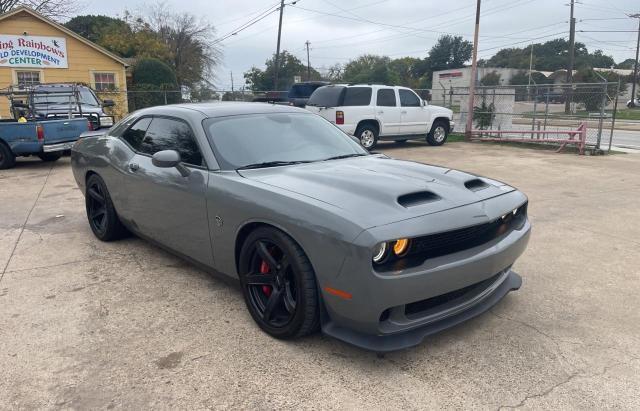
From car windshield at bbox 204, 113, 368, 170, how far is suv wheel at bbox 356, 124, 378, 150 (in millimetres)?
9045

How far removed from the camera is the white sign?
2003 centimetres

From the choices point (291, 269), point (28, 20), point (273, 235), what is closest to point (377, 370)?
point (291, 269)

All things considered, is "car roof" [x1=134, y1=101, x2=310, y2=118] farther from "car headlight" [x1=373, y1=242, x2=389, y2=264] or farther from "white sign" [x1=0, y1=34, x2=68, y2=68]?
"white sign" [x1=0, y1=34, x2=68, y2=68]

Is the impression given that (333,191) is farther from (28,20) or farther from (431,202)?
(28,20)

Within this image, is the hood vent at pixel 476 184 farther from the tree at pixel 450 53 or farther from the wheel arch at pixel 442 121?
the tree at pixel 450 53

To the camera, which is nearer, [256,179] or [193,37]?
[256,179]

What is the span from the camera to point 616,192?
7.95 meters

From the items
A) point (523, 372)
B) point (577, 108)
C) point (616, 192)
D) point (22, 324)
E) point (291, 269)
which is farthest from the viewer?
point (577, 108)

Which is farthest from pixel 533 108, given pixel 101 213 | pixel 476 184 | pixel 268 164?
pixel 268 164

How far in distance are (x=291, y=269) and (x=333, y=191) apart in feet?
1.78

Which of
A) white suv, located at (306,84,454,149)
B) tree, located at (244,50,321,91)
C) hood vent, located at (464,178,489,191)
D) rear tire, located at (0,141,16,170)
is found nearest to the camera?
hood vent, located at (464,178,489,191)

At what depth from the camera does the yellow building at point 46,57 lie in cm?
2008

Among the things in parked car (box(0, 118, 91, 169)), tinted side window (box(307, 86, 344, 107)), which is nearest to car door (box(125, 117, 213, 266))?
parked car (box(0, 118, 91, 169))

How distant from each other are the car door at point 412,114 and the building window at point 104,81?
1486 centimetres
